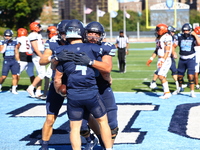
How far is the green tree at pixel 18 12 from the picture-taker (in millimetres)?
65625

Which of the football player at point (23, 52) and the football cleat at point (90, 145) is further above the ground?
the football player at point (23, 52)

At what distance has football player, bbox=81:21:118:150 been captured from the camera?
544cm

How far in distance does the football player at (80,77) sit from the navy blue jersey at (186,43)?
6.28m

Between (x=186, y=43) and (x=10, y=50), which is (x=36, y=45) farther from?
(x=186, y=43)

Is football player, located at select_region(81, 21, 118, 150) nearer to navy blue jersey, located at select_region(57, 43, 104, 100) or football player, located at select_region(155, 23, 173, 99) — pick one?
navy blue jersey, located at select_region(57, 43, 104, 100)

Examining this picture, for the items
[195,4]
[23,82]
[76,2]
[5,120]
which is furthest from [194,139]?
[76,2]

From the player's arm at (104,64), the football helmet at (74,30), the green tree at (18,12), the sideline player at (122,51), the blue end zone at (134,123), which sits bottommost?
the blue end zone at (134,123)

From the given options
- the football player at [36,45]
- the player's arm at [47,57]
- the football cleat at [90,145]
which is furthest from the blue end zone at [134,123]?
the player's arm at [47,57]

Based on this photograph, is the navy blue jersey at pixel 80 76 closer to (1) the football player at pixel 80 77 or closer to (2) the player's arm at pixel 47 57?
(1) the football player at pixel 80 77

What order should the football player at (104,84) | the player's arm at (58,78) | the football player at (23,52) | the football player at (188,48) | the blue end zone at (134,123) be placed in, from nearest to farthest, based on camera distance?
the player's arm at (58,78), the football player at (104,84), the blue end zone at (134,123), the football player at (188,48), the football player at (23,52)

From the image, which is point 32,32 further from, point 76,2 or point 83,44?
point 76,2

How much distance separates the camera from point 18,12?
6712 cm

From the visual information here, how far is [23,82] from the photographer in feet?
47.6

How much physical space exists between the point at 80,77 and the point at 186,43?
6.71 meters
